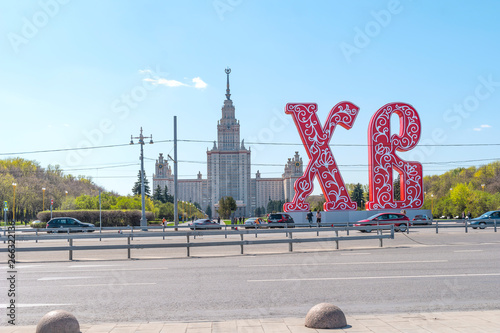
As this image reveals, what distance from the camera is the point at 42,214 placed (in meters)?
51.5

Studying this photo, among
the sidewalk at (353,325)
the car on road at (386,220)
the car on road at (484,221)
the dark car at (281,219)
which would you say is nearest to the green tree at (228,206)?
the dark car at (281,219)

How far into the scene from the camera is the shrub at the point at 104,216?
51750 millimetres

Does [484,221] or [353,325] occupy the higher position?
[353,325]

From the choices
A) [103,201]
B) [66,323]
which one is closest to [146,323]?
[66,323]

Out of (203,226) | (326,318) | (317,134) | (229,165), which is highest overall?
(229,165)

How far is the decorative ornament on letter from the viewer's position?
40.3 metres

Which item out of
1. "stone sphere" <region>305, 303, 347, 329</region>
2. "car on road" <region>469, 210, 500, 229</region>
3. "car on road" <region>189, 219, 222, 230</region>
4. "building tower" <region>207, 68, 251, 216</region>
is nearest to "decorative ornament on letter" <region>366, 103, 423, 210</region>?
"car on road" <region>469, 210, 500, 229</region>

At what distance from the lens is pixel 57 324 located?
227 inches

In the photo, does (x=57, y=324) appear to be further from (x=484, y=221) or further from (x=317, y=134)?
(x=317, y=134)

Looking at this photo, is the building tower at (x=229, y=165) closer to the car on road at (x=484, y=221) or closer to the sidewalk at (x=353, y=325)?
the car on road at (x=484, y=221)

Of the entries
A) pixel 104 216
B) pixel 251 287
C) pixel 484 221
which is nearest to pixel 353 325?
pixel 251 287

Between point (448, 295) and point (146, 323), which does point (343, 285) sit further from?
point (146, 323)

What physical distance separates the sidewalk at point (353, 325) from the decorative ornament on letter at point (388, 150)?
34.7 m

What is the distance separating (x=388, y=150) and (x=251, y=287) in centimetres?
3339
